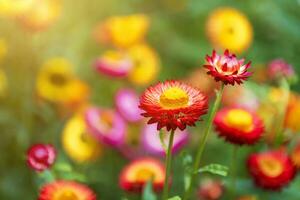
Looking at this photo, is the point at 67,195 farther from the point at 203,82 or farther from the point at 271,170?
the point at 203,82

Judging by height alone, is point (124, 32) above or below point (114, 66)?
above

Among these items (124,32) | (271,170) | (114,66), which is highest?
(124,32)

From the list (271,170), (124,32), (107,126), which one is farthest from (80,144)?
(271,170)

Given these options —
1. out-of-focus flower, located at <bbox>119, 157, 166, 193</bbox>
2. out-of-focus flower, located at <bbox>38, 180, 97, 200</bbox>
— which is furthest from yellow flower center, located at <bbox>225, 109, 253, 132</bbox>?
out-of-focus flower, located at <bbox>38, 180, 97, 200</bbox>

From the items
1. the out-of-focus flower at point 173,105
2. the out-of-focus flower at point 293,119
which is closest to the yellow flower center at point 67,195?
the out-of-focus flower at point 173,105

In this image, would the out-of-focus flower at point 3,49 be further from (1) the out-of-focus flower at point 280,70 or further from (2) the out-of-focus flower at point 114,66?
(1) the out-of-focus flower at point 280,70

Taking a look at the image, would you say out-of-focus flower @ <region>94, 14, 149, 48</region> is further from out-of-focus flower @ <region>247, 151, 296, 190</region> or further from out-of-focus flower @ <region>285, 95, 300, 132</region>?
out-of-focus flower @ <region>247, 151, 296, 190</region>

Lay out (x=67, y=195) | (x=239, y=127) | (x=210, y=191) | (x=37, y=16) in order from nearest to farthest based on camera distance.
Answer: (x=67, y=195) → (x=239, y=127) → (x=210, y=191) → (x=37, y=16)
